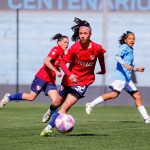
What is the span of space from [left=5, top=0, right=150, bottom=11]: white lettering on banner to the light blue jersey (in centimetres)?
1598

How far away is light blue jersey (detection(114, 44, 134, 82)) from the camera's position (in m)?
19.5

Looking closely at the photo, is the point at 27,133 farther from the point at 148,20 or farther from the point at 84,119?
the point at 148,20

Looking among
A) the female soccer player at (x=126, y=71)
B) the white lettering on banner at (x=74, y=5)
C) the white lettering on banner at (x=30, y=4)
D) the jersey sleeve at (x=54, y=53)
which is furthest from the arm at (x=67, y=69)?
the white lettering on banner at (x=30, y=4)

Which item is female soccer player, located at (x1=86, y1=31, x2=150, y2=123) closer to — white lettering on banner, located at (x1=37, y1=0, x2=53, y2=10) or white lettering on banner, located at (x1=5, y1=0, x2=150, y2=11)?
white lettering on banner, located at (x1=5, y1=0, x2=150, y2=11)

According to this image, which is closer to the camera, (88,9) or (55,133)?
(55,133)

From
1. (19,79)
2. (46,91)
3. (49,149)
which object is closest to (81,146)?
(49,149)

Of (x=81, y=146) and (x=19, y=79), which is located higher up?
(x=81, y=146)

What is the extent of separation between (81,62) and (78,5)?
21.7m

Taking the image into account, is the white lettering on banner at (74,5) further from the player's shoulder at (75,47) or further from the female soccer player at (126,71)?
the player's shoulder at (75,47)

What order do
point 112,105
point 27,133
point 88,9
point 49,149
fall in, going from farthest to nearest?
point 88,9 < point 112,105 < point 27,133 < point 49,149

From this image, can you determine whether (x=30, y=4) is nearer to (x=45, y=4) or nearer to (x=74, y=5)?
(x=45, y=4)

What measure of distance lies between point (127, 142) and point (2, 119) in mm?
6184

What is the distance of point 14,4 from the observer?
37125 mm

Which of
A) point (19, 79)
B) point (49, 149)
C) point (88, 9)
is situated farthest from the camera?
point (88, 9)
